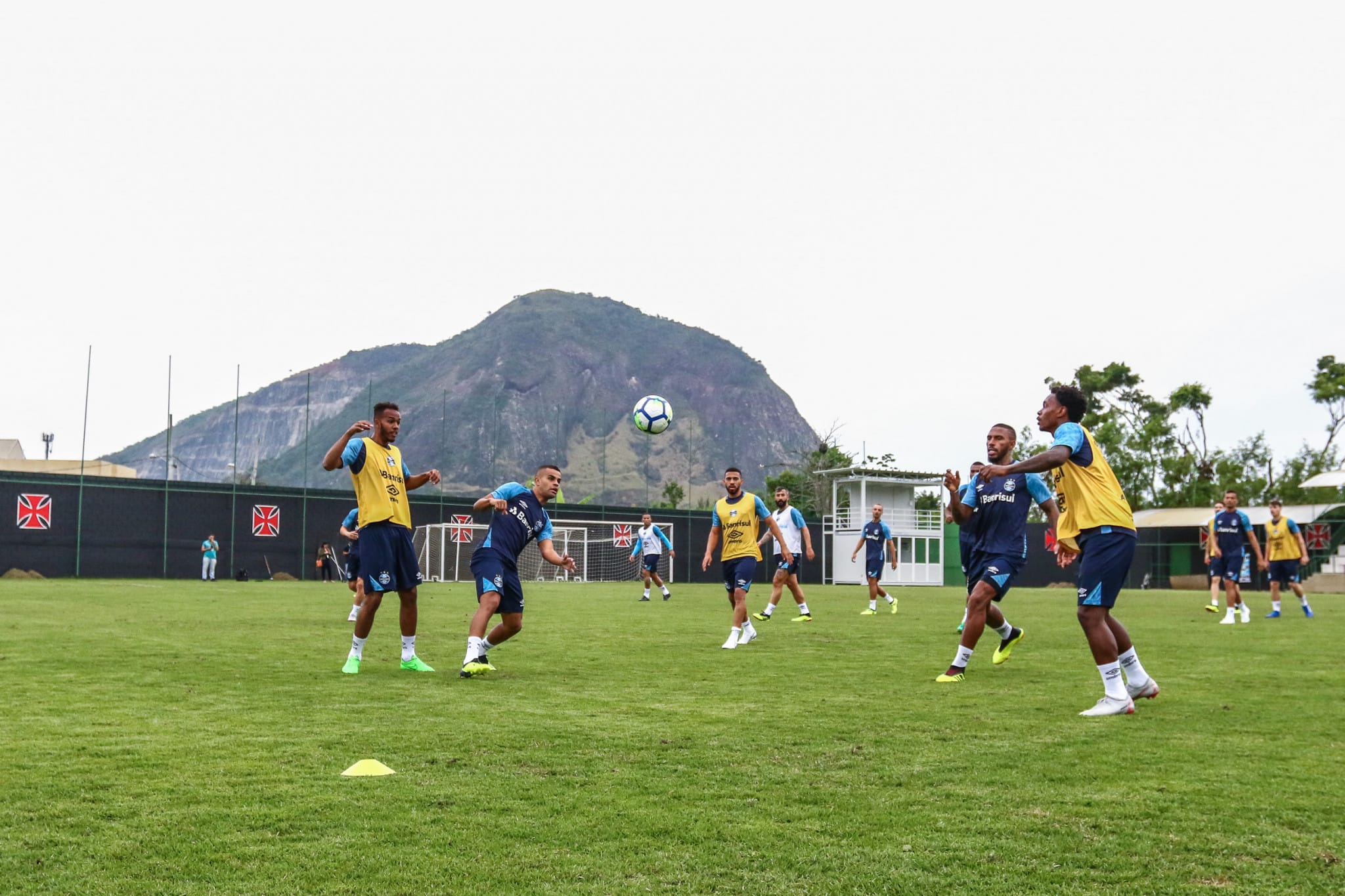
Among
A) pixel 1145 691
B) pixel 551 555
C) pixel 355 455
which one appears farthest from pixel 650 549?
pixel 1145 691

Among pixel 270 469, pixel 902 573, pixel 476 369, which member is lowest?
pixel 902 573

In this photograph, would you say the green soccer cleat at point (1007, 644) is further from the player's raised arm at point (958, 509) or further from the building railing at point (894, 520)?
the building railing at point (894, 520)

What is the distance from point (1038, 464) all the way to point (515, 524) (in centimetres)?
471

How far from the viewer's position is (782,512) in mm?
21344

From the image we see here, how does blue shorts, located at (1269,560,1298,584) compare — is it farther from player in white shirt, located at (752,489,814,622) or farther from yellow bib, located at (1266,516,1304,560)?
player in white shirt, located at (752,489,814,622)

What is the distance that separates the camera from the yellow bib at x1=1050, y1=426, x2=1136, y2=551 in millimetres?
7938

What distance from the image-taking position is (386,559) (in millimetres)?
10000

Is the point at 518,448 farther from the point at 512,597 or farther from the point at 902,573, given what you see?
the point at 512,597

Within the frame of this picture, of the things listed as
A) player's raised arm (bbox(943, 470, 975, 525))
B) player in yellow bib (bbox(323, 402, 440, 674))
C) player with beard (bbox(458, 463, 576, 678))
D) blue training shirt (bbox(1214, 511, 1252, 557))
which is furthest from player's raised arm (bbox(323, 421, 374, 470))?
blue training shirt (bbox(1214, 511, 1252, 557))

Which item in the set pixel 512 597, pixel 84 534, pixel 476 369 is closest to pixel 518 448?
pixel 476 369

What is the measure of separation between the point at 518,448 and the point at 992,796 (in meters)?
156

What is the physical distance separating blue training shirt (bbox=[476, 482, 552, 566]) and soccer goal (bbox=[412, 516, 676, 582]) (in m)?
30.7

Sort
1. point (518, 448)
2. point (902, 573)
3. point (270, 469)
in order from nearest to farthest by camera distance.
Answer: point (902, 573)
point (270, 469)
point (518, 448)

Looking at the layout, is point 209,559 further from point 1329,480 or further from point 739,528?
point 1329,480
